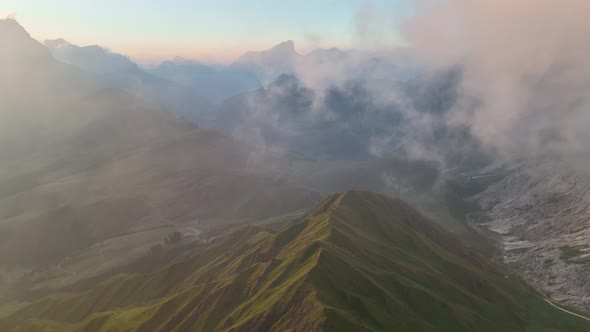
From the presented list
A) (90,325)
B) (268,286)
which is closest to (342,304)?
(268,286)

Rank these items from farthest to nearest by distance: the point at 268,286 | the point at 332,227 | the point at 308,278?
the point at 332,227 < the point at 268,286 < the point at 308,278

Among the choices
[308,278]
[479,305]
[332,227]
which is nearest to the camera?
[308,278]

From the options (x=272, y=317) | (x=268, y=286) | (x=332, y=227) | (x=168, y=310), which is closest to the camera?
(x=272, y=317)

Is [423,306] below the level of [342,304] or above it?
below

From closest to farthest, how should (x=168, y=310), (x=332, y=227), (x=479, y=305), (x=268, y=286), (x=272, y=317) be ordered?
(x=272, y=317) → (x=268, y=286) → (x=168, y=310) → (x=479, y=305) → (x=332, y=227)

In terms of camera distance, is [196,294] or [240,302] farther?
[196,294]

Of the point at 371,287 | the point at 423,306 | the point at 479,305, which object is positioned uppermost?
the point at 371,287

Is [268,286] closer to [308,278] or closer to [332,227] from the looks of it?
[308,278]

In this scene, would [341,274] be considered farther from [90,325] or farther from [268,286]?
[90,325]

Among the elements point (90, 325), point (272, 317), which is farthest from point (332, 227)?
point (90, 325)
